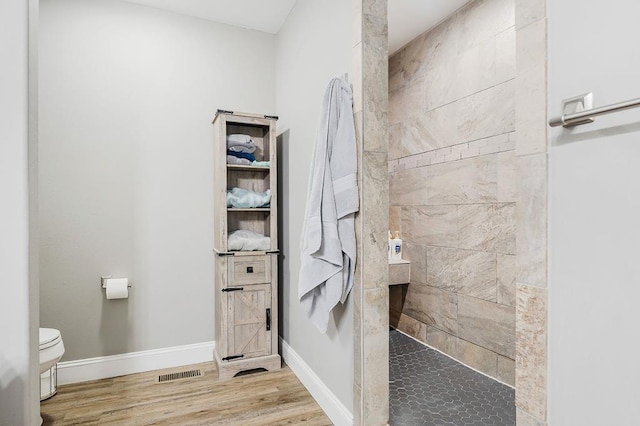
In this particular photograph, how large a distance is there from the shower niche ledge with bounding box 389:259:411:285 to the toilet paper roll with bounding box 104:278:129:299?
2.12 m

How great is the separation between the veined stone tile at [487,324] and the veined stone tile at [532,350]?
153 cm

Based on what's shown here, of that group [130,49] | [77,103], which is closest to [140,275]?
[77,103]

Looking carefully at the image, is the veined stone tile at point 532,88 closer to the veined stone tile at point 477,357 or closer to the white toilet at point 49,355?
the veined stone tile at point 477,357

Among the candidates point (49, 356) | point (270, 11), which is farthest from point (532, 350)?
point (270, 11)

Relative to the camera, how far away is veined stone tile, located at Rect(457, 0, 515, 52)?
244 centimetres

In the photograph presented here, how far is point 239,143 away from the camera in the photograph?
9.05 ft

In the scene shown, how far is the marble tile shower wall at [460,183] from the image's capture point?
2451mm

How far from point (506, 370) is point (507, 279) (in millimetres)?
599

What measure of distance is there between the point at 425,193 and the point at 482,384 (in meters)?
1.51

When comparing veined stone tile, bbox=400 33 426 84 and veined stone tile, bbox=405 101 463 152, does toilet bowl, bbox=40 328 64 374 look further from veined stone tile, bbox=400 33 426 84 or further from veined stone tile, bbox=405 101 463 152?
veined stone tile, bbox=400 33 426 84

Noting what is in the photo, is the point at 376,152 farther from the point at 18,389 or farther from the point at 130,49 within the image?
the point at 130,49

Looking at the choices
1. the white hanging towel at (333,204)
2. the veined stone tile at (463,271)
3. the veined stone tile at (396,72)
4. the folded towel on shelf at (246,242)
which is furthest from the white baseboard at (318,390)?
the veined stone tile at (396,72)

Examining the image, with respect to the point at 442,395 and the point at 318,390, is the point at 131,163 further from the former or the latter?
the point at 442,395

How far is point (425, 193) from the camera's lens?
10.4 ft
